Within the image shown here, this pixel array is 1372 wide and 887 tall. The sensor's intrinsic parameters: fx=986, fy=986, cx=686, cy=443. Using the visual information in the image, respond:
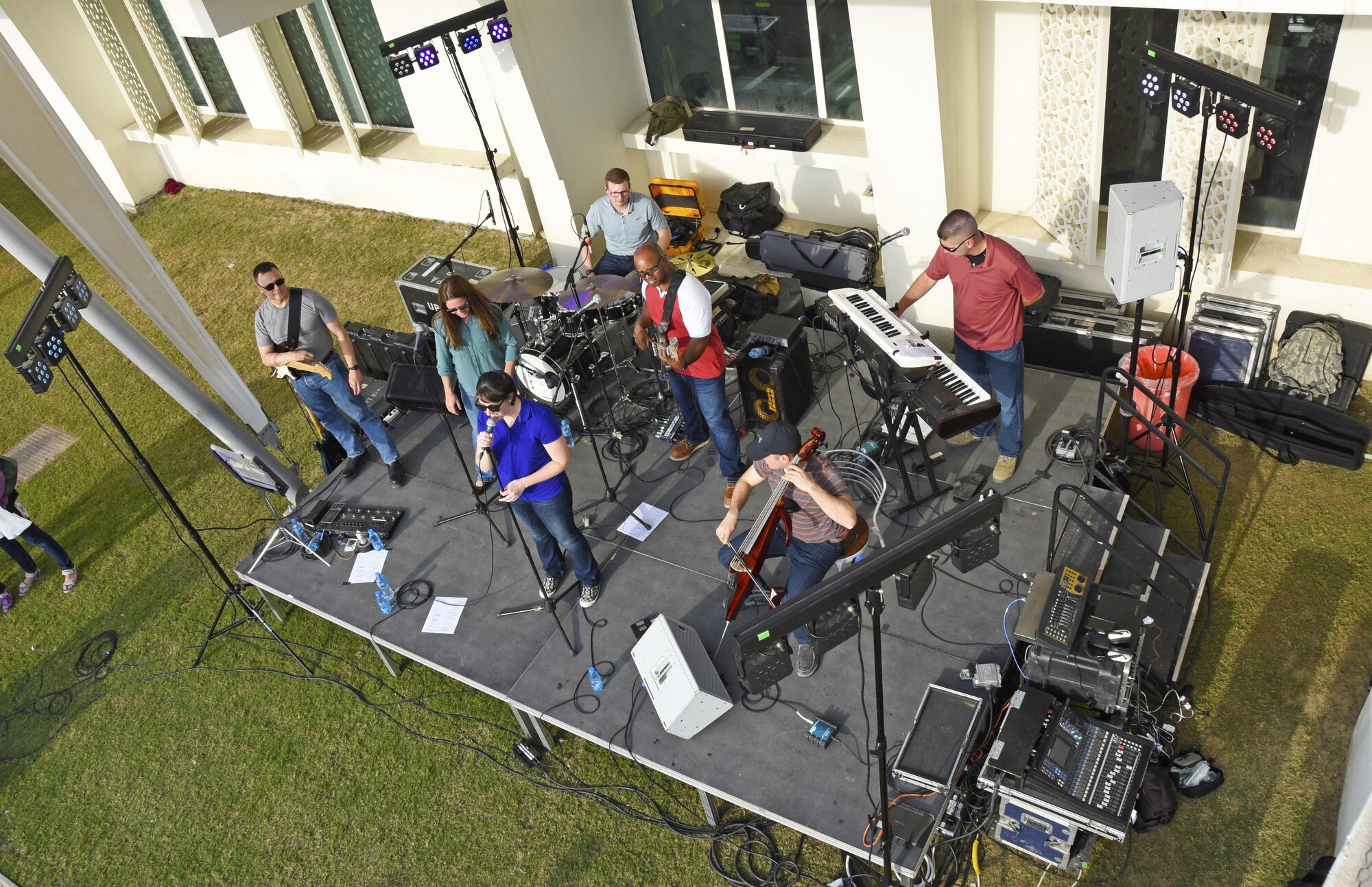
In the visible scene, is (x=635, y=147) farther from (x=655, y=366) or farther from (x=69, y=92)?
(x=69, y=92)

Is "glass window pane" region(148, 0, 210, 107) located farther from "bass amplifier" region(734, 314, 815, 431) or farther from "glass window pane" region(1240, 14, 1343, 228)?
"glass window pane" region(1240, 14, 1343, 228)

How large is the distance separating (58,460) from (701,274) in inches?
248

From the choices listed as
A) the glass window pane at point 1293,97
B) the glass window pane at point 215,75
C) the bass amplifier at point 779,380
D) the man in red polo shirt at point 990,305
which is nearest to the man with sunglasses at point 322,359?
the bass amplifier at point 779,380

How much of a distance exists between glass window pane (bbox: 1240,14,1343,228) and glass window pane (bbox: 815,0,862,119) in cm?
316

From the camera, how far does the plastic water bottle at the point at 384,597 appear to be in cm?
666

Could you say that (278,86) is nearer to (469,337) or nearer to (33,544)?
(33,544)

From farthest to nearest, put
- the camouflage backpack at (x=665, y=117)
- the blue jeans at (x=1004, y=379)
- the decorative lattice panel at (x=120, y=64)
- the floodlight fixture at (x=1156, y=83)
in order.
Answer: the decorative lattice panel at (x=120, y=64) → the camouflage backpack at (x=665, y=117) → the blue jeans at (x=1004, y=379) → the floodlight fixture at (x=1156, y=83)

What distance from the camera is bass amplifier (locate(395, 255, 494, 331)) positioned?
903 cm

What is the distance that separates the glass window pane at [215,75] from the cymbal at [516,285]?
7.72 metres

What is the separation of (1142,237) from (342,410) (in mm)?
5640

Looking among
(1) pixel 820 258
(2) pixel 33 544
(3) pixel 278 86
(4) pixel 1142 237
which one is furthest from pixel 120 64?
(4) pixel 1142 237

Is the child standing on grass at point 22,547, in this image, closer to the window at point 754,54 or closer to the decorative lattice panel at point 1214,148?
the window at point 754,54

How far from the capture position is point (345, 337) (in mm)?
7145

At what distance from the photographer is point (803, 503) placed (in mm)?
4988
